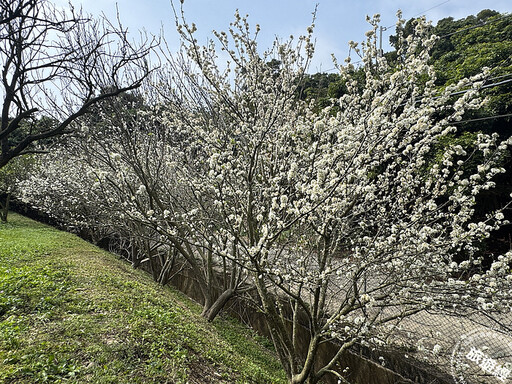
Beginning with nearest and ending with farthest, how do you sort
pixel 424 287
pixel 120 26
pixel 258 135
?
pixel 424 287, pixel 258 135, pixel 120 26

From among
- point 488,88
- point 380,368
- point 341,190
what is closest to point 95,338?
point 341,190

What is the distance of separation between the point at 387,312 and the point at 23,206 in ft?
81.2

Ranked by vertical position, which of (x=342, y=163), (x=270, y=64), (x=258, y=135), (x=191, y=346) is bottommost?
(x=191, y=346)

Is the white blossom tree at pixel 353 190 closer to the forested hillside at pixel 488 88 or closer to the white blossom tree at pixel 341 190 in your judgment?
the white blossom tree at pixel 341 190

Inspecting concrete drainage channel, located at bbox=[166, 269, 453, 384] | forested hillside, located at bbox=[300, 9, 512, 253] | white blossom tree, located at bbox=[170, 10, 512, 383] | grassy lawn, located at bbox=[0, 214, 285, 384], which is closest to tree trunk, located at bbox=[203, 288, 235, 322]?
grassy lawn, located at bbox=[0, 214, 285, 384]

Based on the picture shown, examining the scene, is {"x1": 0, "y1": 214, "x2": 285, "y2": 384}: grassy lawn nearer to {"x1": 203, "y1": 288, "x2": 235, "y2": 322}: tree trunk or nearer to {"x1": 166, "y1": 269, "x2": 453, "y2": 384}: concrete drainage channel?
{"x1": 166, "y1": 269, "x2": 453, "y2": 384}: concrete drainage channel

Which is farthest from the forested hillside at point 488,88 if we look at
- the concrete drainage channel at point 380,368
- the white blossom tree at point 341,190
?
the concrete drainage channel at point 380,368

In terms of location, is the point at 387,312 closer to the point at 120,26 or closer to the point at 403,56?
the point at 403,56

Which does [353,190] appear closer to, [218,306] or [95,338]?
[95,338]

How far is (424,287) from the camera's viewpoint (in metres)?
3.10

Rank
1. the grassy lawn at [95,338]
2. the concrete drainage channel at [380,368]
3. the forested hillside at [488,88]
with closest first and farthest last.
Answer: the grassy lawn at [95,338] < the concrete drainage channel at [380,368] < the forested hillside at [488,88]

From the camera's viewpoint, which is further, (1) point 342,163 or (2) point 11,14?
(2) point 11,14

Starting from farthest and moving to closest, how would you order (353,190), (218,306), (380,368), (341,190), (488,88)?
(488,88), (218,306), (380,368), (353,190), (341,190)

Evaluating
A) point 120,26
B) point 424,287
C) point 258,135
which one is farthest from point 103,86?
point 424,287
